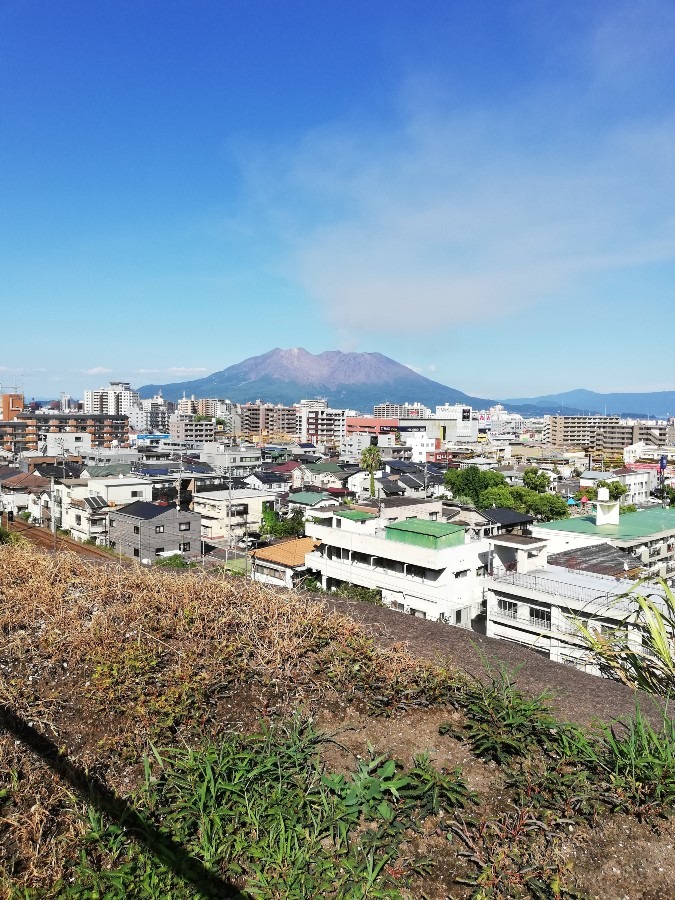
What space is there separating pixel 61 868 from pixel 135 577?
3.97 meters

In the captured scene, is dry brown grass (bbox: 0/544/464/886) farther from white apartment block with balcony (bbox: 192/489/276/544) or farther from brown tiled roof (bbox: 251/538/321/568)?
white apartment block with balcony (bbox: 192/489/276/544)

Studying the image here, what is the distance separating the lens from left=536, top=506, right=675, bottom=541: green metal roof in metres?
18.5

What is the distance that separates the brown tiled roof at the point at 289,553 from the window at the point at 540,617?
8.24 meters

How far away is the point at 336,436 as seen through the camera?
→ 101m

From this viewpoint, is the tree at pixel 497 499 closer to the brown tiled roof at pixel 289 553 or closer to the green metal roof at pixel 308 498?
the green metal roof at pixel 308 498

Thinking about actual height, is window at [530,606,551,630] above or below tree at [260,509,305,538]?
above

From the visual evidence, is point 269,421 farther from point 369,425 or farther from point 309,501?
point 309,501

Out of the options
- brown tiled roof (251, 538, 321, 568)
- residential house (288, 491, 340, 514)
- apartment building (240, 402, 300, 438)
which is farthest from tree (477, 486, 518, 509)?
apartment building (240, 402, 300, 438)

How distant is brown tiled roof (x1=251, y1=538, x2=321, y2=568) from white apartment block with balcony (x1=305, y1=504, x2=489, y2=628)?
1.36m

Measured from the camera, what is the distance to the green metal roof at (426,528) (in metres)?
15.6

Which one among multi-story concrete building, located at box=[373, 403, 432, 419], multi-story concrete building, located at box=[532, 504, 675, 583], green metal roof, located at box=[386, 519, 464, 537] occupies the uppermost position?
multi-story concrete building, located at box=[373, 403, 432, 419]

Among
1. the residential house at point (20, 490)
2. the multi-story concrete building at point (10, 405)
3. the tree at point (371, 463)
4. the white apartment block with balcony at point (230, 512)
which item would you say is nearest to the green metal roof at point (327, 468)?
the tree at point (371, 463)

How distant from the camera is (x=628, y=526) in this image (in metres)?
19.6

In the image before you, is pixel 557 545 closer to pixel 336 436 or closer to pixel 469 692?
pixel 469 692
